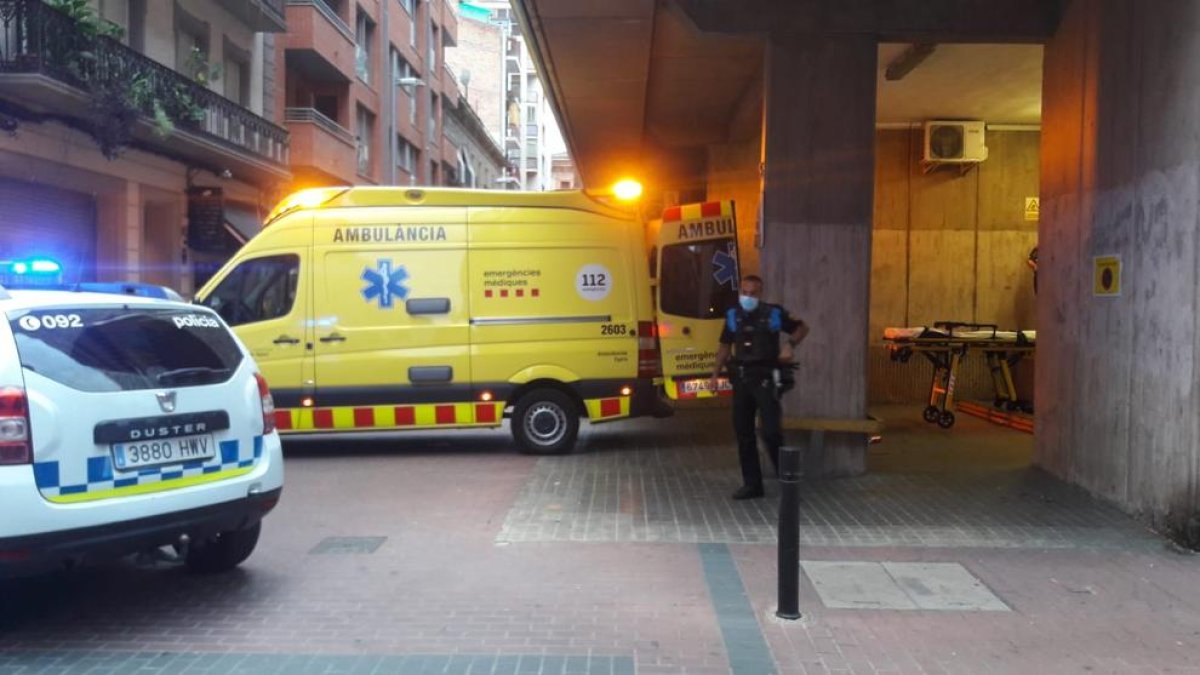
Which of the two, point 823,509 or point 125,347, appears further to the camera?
point 823,509

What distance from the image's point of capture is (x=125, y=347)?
15.6 ft

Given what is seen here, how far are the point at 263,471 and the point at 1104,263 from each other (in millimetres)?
6330

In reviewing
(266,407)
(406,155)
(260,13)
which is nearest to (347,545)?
(266,407)

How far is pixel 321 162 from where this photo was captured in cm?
2217

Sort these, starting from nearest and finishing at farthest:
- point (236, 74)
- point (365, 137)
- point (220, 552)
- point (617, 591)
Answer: point (617, 591)
point (220, 552)
point (236, 74)
point (365, 137)

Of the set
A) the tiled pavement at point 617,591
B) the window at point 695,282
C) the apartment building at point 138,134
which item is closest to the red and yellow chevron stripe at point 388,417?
the tiled pavement at point 617,591

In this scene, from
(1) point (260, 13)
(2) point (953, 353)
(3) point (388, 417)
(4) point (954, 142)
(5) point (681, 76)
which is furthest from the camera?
(1) point (260, 13)

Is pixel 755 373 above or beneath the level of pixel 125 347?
beneath

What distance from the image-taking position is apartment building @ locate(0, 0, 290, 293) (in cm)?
1287

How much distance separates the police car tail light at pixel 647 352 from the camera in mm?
9938

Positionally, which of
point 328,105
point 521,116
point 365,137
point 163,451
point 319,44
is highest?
point 521,116

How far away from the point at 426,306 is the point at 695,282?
296cm

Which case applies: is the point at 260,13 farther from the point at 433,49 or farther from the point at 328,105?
the point at 433,49

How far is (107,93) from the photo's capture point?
13.4 meters
